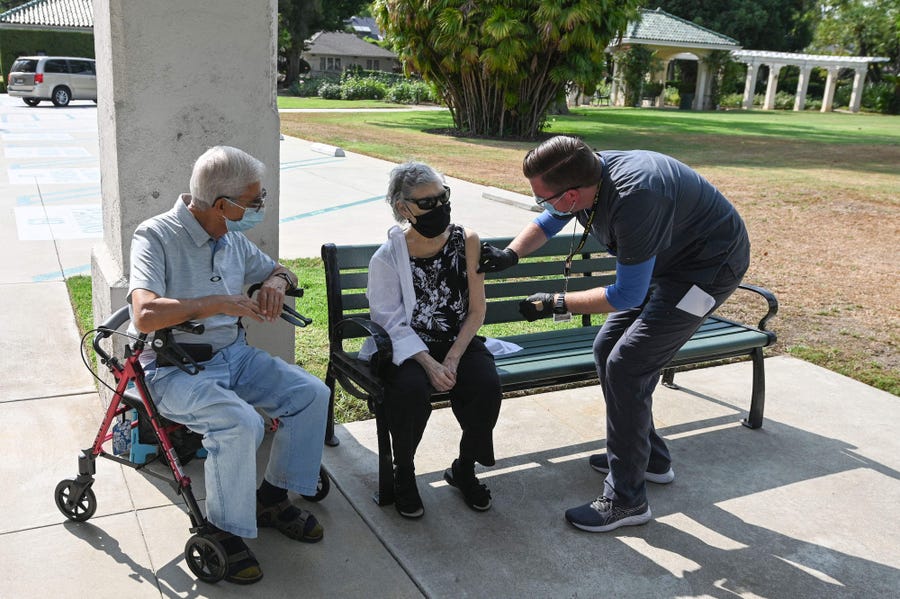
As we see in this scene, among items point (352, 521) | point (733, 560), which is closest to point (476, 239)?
point (352, 521)

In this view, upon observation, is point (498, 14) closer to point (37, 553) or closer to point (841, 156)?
point (841, 156)

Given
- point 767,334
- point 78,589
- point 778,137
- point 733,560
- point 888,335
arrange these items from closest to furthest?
1. point 78,589
2. point 733,560
3. point 767,334
4. point 888,335
5. point 778,137

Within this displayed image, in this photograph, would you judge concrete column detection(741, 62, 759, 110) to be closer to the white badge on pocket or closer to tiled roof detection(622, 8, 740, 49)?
tiled roof detection(622, 8, 740, 49)

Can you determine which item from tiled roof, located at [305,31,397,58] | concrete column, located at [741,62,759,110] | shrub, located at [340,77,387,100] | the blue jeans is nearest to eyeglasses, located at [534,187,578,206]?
the blue jeans

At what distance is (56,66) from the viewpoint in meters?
28.4

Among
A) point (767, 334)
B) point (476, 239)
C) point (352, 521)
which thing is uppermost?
→ point (476, 239)

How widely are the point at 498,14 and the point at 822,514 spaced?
18312 millimetres

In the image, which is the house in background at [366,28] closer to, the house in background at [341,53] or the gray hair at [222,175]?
the house in background at [341,53]

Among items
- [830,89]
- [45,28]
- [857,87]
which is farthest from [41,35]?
[857,87]

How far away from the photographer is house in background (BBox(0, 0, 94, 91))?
129 ft

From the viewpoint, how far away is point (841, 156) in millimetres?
21109

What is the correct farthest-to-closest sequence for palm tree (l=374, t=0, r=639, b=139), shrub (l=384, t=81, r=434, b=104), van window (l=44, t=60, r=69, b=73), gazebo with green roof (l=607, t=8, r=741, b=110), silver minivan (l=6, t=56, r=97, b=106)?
gazebo with green roof (l=607, t=8, r=741, b=110) → shrub (l=384, t=81, r=434, b=104) → van window (l=44, t=60, r=69, b=73) → silver minivan (l=6, t=56, r=97, b=106) → palm tree (l=374, t=0, r=639, b=139)

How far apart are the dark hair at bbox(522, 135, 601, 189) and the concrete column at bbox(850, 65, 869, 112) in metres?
55.2

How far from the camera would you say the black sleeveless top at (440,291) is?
11.8 feet
